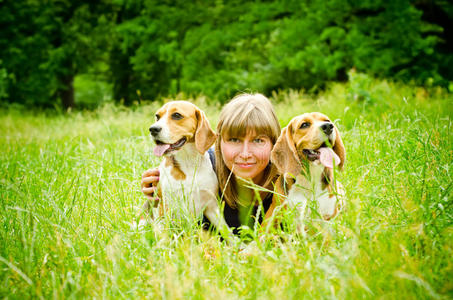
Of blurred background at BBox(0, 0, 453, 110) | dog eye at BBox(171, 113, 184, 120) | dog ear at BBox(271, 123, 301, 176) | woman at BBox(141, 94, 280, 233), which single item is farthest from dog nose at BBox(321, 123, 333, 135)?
blurred background at BBox(0, 0, 453, 110)

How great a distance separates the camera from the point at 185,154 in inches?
114

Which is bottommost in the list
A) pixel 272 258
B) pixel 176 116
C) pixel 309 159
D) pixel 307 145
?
pixel 272 258

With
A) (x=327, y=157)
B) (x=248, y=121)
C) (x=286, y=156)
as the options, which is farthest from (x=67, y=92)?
(x=327, y=157)

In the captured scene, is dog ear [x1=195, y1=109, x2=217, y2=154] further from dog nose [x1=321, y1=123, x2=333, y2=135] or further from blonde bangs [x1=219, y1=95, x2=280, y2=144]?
dog nose [x1=321, y1=123, x2=333, y2=135]

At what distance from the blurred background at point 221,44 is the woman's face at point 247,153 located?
3.58 meters

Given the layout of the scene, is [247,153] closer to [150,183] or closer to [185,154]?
[185,154]

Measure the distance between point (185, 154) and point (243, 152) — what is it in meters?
0.55

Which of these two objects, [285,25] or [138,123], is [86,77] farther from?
[138,123]

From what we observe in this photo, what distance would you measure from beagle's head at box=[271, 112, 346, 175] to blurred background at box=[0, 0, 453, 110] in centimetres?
386

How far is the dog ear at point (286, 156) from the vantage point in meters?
2.37

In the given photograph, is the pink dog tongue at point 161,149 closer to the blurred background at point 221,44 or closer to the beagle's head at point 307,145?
the beagle's head at point 307,145

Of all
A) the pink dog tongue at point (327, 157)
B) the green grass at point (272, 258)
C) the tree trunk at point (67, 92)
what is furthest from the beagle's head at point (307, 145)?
the tree trunk at point (67, 92)

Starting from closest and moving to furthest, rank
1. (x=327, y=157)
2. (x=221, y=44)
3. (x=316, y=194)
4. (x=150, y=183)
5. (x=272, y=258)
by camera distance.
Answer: (x=272, y=258) < (x=327, y=157) < (x=316, y=194) < (x=150, y=183) < (x=221, y=44)

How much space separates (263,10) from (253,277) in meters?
11.8
